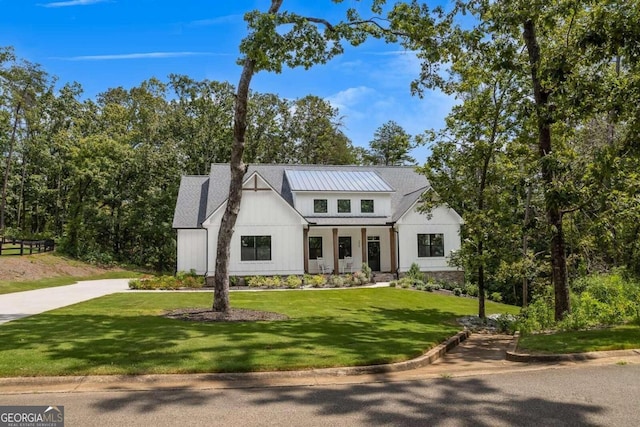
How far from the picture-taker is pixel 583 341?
852cm

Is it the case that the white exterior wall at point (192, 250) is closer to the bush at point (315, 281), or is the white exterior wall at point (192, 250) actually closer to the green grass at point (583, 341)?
the bush at point (315, 281)

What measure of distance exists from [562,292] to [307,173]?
21.4 meters

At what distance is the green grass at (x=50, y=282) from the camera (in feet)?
65.8

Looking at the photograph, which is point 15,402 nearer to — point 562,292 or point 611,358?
point 611,358

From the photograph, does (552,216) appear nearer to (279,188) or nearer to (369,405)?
(369,405)

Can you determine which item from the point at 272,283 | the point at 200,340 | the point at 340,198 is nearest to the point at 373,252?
the point at 340,198

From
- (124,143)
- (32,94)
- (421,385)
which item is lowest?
(421,385)

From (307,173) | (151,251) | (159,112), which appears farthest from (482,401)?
(159,112)

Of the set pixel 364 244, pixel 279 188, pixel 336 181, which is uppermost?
pixel 336 181

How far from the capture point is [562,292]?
11.4 m

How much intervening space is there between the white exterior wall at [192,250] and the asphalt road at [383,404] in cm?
2157

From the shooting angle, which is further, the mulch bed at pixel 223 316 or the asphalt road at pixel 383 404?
the mulch bed at pixel 223 316

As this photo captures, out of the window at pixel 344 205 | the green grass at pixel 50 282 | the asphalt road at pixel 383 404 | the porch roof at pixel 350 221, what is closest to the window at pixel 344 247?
the porch roof at pixel 350 221

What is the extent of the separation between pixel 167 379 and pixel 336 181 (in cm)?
2425
